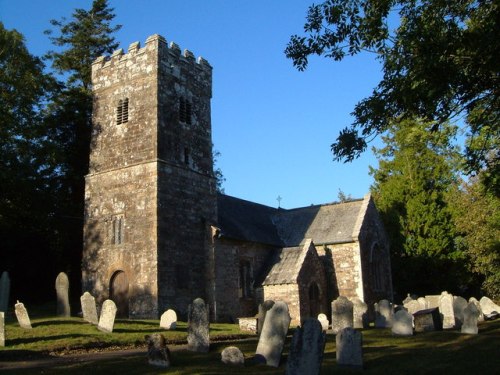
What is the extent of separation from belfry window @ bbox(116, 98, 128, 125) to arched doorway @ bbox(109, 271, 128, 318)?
768 cm

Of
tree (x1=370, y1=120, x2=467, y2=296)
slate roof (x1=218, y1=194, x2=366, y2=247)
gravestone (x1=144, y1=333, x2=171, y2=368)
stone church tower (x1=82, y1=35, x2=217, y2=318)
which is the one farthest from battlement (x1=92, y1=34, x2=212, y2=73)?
gravestone (x1=144, y1=333, x2=171, y2=368)

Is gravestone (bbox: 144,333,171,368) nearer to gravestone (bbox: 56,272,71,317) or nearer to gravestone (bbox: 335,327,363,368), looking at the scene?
gravestone (bbox: 335,327,363,368)

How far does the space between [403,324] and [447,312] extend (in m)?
4.01

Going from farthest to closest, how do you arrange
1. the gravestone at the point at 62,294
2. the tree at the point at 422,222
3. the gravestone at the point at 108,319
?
the tree at the point at 422,222
the gravestone at the point at 62,294
the gravestone at the point at 108,319

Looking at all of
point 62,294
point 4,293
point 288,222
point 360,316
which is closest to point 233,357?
point 360,316

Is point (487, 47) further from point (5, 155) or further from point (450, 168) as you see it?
point (450, 168)

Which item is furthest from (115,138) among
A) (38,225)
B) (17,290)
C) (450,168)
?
(450,168)

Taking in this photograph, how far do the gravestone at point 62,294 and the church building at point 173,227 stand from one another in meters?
3.28

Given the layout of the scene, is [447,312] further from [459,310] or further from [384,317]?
[384,317]

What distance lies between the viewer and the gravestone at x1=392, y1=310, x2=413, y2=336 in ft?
58.5

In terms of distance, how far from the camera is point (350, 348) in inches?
462

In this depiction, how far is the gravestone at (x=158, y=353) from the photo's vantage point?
39.3ft

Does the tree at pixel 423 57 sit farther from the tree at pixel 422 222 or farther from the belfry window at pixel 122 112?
the tree at pixel 422 222

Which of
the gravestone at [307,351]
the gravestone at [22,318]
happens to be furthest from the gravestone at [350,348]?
the gravestone at [22,318]
